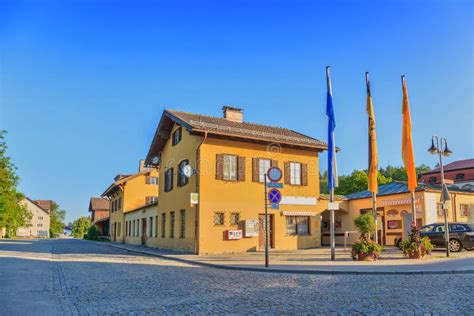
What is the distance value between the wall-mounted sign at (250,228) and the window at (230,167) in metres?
2.40

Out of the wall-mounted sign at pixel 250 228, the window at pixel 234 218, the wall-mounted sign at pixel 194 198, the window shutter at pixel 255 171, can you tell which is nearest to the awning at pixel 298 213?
the wall-mounted sign at pixel 250 228

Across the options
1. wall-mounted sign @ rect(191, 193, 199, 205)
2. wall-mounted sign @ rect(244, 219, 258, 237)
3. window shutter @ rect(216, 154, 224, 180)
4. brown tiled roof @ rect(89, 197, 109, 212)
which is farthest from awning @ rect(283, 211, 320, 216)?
brown tiled roof @ rect(89, 197, 109, 212)

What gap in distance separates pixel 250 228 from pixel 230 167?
3.34 meters

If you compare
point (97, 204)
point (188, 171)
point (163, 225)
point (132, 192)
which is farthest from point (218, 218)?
point (97, 204)

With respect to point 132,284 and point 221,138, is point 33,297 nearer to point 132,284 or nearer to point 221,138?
point 132,284

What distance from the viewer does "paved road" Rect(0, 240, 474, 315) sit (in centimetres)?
769

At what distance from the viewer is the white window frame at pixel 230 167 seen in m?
23.4

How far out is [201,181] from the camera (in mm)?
22375

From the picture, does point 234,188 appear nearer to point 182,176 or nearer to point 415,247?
point 182,176

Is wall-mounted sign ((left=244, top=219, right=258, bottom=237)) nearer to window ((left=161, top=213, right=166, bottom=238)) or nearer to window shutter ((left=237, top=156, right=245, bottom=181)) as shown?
window shutter ((left=237, top=156, right=245, bottom=181))

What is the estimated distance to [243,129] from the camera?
25047mm

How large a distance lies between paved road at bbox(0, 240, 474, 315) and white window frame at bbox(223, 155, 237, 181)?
Answer: 10.00 m

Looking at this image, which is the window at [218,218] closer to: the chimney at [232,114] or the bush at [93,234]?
the chimney at [232,114]

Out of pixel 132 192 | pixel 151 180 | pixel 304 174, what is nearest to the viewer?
pixel 304 174
